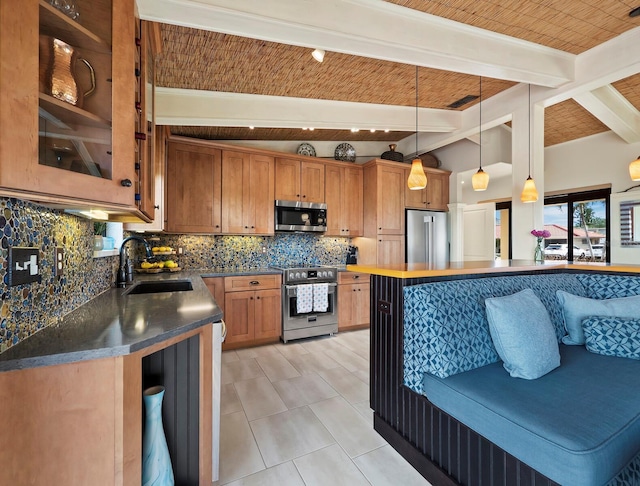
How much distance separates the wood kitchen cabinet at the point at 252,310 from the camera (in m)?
3.52

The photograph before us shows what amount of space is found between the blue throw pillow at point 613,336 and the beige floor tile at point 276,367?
231 centimetres

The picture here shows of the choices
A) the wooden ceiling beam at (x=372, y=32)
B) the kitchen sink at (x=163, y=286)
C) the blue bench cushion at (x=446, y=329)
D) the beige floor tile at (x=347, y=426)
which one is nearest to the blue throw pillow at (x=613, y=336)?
the blue bench cushion at (x=446, y=329)

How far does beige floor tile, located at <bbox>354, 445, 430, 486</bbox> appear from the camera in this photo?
157 cm

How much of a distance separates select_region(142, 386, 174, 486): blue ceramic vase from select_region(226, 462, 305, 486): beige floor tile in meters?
0.44

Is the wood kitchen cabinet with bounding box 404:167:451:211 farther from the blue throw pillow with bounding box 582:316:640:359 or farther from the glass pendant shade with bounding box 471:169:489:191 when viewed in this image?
the blue throw pillow with bounding box 582:316:640:359

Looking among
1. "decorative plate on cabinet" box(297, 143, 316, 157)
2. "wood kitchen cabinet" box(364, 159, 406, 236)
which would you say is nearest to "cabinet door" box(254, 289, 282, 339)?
"wood kitchen cabinet" box(364, 159, 406, 236)

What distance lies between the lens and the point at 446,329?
1.61 meters

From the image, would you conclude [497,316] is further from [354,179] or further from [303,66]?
[354,179]

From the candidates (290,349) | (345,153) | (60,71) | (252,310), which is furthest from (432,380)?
(345,153)

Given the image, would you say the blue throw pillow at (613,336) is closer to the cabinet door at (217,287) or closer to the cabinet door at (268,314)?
the cabinet door at (268,314)

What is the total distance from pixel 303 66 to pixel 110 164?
7.43 feet

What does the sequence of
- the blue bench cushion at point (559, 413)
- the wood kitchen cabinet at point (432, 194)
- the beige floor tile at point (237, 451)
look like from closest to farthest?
the blue bench cushion at point (559, 413)
the beige floor tile at point (237, 451)
the wood kitchen cabinet at point (432, 194)

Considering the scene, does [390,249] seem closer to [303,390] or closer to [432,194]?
[432,194]

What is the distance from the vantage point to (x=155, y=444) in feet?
4.16
